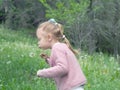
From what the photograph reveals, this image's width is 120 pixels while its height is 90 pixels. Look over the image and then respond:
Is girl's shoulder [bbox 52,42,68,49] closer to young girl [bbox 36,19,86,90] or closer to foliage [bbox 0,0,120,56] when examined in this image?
young girl [bbox 36,19,86,90]

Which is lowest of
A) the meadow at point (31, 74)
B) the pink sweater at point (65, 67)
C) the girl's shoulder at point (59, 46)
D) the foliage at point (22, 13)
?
the foliage at point (22, 13)

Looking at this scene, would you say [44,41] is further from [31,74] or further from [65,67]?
[31,74]

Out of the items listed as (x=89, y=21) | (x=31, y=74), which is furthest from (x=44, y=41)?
(x=89, y=21)

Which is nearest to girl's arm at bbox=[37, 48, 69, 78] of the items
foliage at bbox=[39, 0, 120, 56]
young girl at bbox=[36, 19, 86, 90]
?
young girl at bbox=[36, 19, 86, 90]

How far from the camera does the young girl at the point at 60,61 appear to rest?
4.39 meters

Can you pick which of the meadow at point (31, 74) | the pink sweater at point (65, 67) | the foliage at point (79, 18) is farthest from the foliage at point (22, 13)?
the pink sweater at point (65, 67)

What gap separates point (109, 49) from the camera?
28.9 metres

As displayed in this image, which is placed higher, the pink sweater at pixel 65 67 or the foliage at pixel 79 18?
the pink sweater at pixel 65 67

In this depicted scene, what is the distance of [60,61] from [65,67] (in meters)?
0.08

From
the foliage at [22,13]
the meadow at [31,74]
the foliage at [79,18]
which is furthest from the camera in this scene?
the foliage at [22,13]

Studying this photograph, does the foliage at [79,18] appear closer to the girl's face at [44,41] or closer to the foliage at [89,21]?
the foliage at [89,21]

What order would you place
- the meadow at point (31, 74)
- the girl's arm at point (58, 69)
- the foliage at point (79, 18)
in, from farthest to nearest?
1. the foliage at point (79, 18)
2. the meadow at point (31, 74)
3. the girl's arm at point (58, 69)

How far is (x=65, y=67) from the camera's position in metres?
4.40

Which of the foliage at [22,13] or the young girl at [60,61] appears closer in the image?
the young girl at [60,61]
